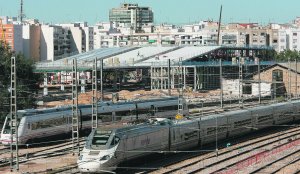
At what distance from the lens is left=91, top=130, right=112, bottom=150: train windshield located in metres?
27.0

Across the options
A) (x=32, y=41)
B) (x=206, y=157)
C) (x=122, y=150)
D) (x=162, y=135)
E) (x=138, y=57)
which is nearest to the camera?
(x=122, y=150)

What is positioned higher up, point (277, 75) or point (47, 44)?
point (47, 44)

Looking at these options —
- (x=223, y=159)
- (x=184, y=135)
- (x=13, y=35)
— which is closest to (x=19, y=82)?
(x=184, y=135)

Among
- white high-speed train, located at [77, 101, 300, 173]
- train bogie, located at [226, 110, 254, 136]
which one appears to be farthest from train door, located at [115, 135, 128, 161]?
train bogie, located at [226, 110, 254, 136]

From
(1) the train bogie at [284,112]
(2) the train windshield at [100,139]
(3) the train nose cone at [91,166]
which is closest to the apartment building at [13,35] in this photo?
(1) the train bogie at [284,112]

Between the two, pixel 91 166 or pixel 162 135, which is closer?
pixel 91 166

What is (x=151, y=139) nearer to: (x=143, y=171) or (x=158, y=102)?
(x=143, y=171)

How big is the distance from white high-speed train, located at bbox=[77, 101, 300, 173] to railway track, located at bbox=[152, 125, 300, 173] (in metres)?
1.39

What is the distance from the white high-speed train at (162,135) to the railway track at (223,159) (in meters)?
1.39

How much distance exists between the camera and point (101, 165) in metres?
26.4

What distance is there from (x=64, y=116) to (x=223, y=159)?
11.4 meters

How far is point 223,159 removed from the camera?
31.7 metres

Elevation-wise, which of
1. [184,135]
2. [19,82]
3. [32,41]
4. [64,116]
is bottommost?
[184,135]

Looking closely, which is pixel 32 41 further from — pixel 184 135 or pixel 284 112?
pixel 184 135
